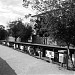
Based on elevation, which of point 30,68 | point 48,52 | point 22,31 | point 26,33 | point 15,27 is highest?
point 15,27

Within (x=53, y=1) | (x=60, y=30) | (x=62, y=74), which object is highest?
(x=53, y=1)

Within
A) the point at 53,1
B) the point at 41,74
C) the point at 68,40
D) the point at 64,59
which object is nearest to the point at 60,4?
the point at 53,1

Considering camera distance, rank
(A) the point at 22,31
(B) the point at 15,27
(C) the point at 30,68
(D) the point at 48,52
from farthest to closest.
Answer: (B) the point at 15,27, (A) the point at 22,31, (D) the point at 48,52, (C) the point at 30,68

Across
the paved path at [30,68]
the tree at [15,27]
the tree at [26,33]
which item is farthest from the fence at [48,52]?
the tree at [15,27]

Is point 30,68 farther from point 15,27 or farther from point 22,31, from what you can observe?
point 15,27

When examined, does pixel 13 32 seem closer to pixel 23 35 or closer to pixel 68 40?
pixel 23 35

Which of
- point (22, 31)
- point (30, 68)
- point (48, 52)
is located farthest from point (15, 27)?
point (30, 68)

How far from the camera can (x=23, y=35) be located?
123ft

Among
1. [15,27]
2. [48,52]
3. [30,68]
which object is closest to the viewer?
[30,68]

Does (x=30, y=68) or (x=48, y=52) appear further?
(x=48, y=52)

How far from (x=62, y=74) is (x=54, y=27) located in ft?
10.4

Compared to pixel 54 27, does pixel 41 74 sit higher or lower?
lower

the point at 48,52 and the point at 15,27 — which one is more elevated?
the point at 15,27

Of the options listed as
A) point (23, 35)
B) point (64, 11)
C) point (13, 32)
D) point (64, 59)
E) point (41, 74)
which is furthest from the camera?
point (13, 32)
